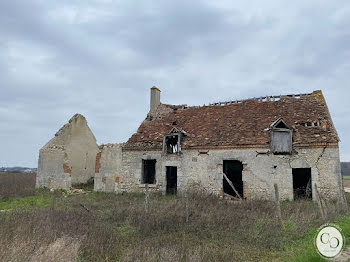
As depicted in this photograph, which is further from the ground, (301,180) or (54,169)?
(54,169)

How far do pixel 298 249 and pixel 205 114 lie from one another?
12361mm

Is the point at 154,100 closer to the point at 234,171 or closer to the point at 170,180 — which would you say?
the point at 170,180

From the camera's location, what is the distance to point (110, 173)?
1717 cm

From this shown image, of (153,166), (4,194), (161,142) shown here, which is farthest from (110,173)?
(4,194)

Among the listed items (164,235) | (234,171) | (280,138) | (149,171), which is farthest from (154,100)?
(164,235)

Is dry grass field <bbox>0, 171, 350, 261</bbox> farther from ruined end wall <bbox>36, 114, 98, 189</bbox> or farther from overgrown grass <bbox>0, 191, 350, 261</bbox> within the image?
ruined end wall <bbox>36, 114, 98, 189</bbox>

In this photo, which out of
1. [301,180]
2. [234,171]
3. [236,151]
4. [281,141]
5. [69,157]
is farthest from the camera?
[69,157]

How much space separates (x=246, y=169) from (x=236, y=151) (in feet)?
3.59

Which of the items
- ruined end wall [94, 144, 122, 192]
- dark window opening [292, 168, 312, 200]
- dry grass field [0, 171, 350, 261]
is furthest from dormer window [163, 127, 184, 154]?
dark window opening [292, 168, 312, 200]

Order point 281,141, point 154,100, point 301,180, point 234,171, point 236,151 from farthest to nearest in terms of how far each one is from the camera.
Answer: point 154,100 < point 234,171 < point 301,180 < point 236,151 < point 281,141

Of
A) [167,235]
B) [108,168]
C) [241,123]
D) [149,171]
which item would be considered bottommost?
[167,235]

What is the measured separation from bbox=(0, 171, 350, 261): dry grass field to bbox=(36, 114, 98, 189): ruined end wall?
8.67m

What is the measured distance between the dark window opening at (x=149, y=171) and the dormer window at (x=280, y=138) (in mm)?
7817

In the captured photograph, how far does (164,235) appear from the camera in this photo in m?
6.94
